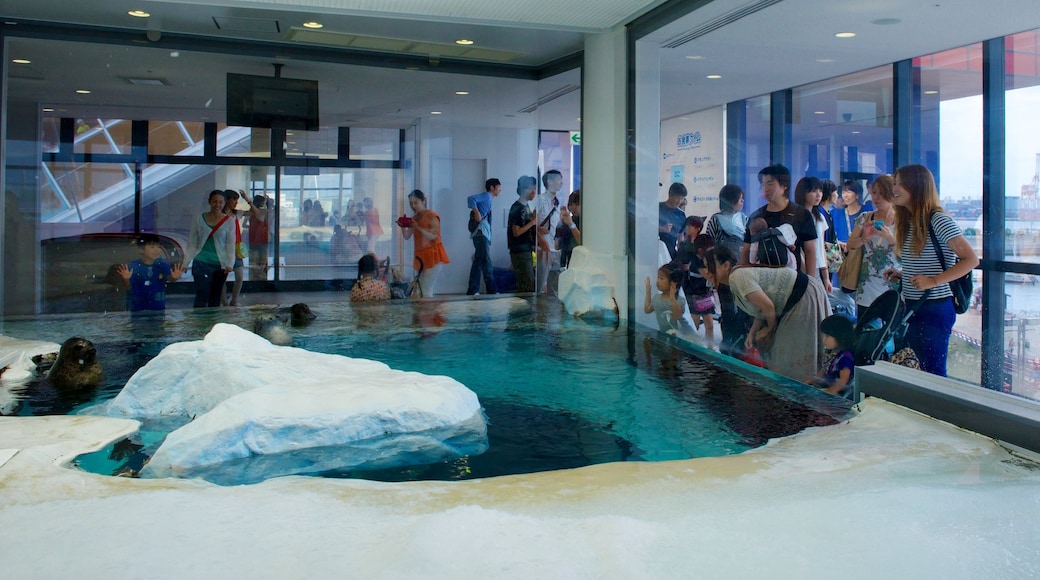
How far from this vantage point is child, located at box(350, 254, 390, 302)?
921cm

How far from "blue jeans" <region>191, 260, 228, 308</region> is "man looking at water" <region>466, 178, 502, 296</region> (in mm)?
2776

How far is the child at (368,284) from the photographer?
30.2 ft

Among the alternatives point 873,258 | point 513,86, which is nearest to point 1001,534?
point 873,258

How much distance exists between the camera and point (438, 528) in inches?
89.3

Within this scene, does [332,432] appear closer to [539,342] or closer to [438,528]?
[438,528]

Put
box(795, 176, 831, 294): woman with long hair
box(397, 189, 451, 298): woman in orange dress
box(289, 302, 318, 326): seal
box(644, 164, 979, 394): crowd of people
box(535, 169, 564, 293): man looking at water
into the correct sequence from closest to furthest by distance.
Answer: box(644, 164, 979, 394): crowd of people < box(795, 176, 831, 294): woman with long hair < box(289, 302, 318, 326): seal < box(397, 189, 451, 298): woman in orange dress < box(535, 169, 564, 293): man looking at water

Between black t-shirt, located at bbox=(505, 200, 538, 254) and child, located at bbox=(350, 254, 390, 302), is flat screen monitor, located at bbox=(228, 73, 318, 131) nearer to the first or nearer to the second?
child, located at bbox=(350, 254, 390, 302)

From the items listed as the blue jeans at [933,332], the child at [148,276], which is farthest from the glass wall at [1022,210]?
the child at [148,276]

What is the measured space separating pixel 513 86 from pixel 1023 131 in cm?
644

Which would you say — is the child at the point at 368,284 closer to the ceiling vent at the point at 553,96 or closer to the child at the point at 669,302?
the ceiling vent at the point at 553,96

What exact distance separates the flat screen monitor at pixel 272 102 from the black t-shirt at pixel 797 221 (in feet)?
17.5

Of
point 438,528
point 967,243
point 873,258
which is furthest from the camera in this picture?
point 873,258

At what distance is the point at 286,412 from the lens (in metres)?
3.73

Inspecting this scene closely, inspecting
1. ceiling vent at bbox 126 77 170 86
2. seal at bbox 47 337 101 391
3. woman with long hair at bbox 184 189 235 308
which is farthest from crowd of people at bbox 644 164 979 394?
ceiling vent at bbox 126 77 170 86
